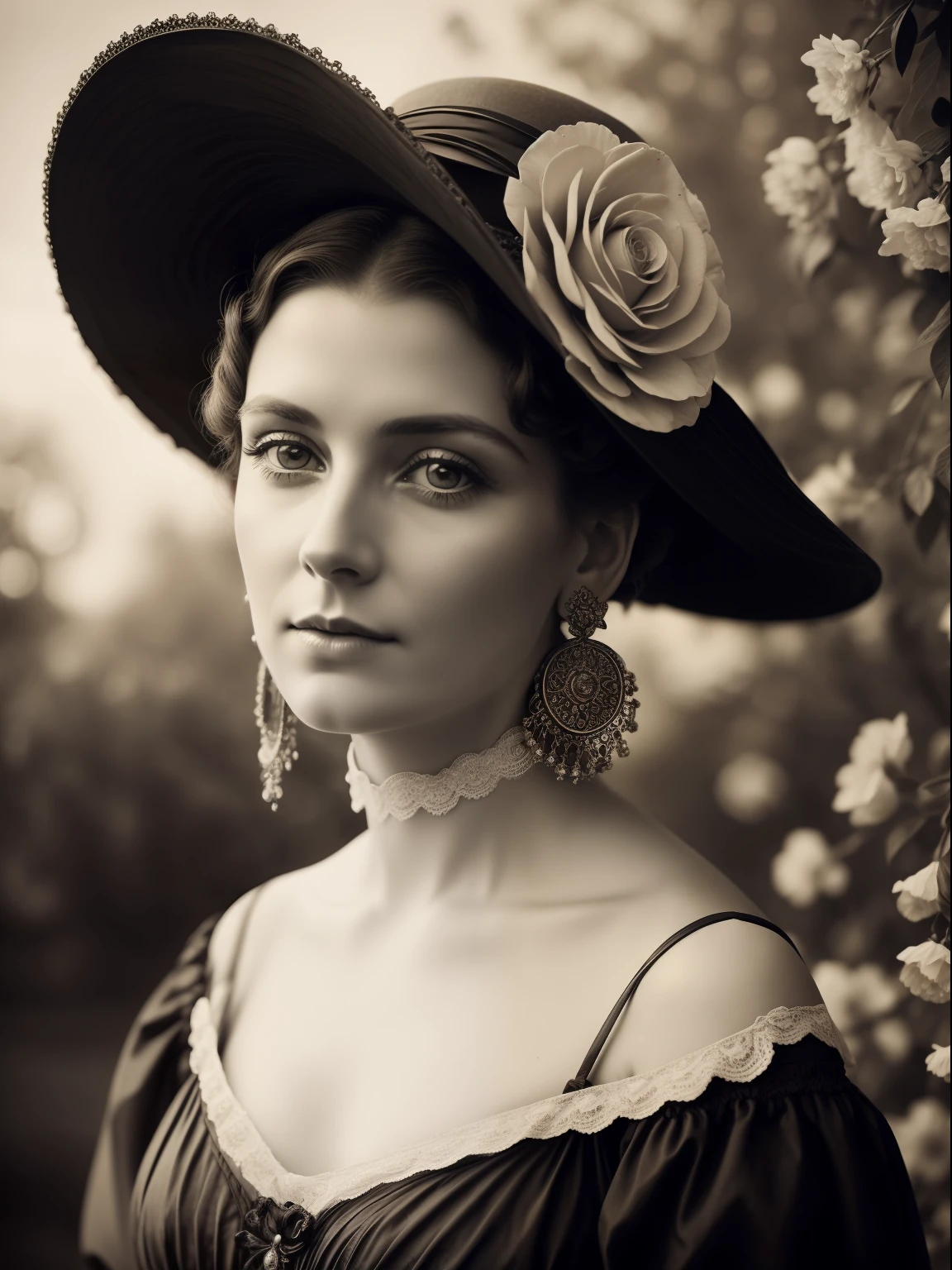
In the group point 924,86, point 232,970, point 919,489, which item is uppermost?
point 924,86

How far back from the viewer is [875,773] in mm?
1283

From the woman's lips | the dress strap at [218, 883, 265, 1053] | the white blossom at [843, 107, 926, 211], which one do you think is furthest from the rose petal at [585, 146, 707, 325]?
the dress strap at [218, 883, 265, 1053]

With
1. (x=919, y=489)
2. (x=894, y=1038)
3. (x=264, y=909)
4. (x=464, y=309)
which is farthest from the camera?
(x=894, y=1038)

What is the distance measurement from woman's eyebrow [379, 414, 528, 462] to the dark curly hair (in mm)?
29

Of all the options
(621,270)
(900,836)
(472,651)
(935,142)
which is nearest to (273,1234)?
(472,651)

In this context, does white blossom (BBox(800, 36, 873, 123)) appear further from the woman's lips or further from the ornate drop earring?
the ornate drop earring

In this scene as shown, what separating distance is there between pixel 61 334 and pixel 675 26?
853 millimetres

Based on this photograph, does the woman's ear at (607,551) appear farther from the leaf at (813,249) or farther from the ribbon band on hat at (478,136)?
the leaf at (813,249)

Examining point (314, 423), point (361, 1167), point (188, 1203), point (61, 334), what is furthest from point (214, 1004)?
point (61, 334)

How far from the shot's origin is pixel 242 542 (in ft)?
3.47

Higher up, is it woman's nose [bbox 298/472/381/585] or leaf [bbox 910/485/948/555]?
leaf [bbox 910/485/948/555]

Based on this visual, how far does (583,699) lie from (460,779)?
141 mm

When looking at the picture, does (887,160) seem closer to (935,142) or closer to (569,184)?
(935,142)

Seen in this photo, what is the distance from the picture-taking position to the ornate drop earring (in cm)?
125
